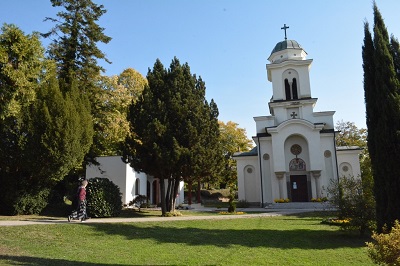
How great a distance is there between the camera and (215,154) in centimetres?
1852

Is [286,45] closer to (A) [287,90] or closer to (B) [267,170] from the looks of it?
(A) [287,90]

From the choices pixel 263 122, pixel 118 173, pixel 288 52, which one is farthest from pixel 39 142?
pixel 288 52

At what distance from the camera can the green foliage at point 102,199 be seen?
15.9 meters

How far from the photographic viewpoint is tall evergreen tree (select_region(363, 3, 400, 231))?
10461 mm

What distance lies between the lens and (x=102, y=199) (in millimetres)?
16172

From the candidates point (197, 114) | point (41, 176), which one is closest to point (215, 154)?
point (197, 114)

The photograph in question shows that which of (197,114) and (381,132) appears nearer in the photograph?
(381,132)

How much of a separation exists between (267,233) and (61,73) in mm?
15506

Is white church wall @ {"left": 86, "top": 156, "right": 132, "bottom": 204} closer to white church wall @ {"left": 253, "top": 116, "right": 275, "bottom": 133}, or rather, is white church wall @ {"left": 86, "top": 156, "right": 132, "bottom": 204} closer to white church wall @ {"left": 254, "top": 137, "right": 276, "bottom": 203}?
white church wall @ {"left": 254, "top": 137, "right": 276, "bottom": 203}

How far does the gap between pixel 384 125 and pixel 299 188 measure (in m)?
19.9

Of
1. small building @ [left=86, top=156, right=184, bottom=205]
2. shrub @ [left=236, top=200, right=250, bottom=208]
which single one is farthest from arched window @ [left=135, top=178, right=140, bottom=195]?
shrub @ [left=236, top=200, right=250, bottom=208]

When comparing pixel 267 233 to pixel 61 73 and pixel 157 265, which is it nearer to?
pixel 157 265

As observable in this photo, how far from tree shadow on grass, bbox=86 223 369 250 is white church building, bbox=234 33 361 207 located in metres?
16.8

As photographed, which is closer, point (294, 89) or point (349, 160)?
point (349, 160)
